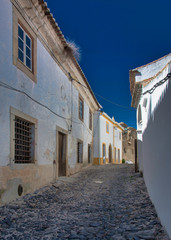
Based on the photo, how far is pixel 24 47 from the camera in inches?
246

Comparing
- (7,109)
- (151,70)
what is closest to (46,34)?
(7,109)

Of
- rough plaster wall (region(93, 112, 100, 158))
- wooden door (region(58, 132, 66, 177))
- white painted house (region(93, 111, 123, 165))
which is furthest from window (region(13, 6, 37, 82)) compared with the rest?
white painted house (region(93, 111, 123, 165))

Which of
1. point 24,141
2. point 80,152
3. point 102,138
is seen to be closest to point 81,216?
point 24,141

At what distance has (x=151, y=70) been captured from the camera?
941 centimetres

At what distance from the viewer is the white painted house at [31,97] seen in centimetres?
515

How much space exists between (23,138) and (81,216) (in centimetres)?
269

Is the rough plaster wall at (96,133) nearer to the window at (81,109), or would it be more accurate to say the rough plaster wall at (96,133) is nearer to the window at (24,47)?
the window at (81,109)

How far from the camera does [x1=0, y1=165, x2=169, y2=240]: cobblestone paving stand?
3.55 meters

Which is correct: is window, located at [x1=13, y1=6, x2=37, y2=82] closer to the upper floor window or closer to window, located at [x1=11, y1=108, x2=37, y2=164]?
the upper floor window

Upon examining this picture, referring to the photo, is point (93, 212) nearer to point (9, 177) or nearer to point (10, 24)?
point (9, 177)

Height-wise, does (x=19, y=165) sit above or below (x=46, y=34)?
below

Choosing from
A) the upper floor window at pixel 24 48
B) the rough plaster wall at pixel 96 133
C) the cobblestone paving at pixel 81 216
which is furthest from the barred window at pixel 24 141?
the rough plaster wall at pixel 96 133

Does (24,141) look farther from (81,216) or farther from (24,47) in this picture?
(81,216)

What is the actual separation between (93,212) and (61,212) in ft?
2.14
